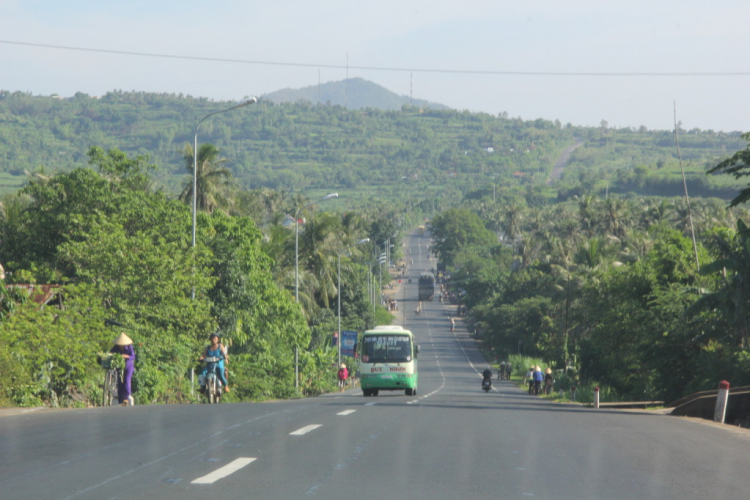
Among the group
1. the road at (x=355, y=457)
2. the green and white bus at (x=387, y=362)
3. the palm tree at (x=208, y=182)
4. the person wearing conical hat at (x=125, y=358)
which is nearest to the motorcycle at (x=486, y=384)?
the green and white bus at (x=387, y=362)

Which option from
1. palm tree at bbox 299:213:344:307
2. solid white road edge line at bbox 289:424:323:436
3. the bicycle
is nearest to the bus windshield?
the bicycle

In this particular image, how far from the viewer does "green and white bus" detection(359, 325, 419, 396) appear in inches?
1267

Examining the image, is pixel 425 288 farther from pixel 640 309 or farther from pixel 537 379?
pixel 640 309

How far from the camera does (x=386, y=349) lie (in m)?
32.6

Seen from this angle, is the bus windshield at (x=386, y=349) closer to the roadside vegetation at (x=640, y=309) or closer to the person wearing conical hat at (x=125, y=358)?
the roadside vegetation at (x=640, y=309)

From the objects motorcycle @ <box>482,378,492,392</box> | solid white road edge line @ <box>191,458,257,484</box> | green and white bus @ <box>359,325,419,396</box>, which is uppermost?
solid white road edge line @ <box>191,458,257,484</box>

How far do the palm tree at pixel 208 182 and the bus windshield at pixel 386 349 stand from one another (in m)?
24.7

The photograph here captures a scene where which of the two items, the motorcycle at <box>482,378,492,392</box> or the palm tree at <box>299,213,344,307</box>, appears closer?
the motorcycle at <box>482,378,492,392</box>

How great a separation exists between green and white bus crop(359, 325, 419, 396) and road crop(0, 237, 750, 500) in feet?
56.7

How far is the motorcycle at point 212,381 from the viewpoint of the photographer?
78.5ft

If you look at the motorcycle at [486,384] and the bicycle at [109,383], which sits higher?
the bicycle at [109,383]

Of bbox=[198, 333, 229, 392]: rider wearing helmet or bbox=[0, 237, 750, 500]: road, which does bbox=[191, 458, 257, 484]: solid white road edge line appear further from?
bbox=[198, 333, 229, 392]: rider wearing helmet

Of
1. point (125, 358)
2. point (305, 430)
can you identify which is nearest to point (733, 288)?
point (125, 358)

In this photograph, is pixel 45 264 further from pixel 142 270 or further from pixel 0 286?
pixel 0 286
